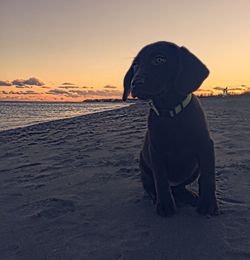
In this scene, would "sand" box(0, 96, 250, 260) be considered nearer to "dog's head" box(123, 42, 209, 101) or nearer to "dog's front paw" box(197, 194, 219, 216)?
"dog's front paw" box(197, 194, 219, 216)

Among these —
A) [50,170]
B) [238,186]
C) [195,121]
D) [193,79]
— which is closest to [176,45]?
[193,79]

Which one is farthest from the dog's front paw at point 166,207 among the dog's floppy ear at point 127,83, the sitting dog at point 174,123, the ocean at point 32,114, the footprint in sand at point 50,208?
the ocean at point 32,114

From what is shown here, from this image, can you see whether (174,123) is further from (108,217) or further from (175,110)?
(108,217)

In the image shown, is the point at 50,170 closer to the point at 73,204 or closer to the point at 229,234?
the point at 73,204

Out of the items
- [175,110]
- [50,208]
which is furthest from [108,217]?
[175,110]

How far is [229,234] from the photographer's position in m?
2.46

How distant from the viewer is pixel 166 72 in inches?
118

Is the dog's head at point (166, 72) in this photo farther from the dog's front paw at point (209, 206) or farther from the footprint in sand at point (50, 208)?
the footprint in sand at point (50, 208)

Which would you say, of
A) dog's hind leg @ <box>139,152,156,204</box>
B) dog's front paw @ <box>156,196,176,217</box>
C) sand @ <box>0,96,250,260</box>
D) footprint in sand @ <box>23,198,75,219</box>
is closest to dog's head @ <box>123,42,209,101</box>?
dog's hind leg @ <box>139,152,156,204</box>

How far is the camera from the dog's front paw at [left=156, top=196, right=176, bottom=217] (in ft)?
9.54

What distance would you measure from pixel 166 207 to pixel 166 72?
1.33m

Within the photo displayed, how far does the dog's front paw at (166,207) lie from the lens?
291cm

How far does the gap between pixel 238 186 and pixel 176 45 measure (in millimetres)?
1796

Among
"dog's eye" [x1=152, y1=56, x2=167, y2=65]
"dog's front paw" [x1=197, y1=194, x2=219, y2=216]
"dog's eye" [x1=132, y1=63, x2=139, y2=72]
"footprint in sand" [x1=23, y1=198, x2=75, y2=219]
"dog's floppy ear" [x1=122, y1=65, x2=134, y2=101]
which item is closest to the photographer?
"dog's front paw" [x1=197, y1=194, x2=219, y2=216]
